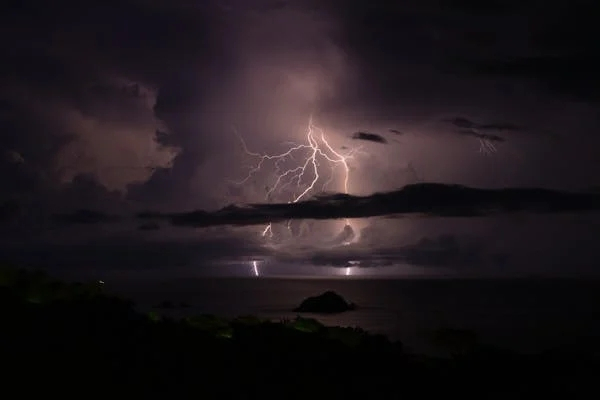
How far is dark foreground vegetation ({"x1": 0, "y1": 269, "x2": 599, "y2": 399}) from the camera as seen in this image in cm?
845

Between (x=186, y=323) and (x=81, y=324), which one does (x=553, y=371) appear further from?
(x=81, y=324)

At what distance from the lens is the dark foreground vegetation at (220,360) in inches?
333

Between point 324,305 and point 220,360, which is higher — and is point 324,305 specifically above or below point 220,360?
above

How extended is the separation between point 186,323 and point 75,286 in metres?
2.12

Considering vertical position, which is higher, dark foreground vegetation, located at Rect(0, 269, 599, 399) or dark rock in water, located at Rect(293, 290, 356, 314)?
dark rock in water, located at Rect(293, 290, 356, 314)

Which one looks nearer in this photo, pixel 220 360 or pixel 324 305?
pixel 220 360

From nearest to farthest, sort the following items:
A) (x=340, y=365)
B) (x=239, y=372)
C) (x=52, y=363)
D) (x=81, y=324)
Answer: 1. (x=52, y=363)
2. (x=239, y=372)
3. (x=81, y=324)
4. (x=340, y=365)

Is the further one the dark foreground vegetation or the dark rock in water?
the dark rock in water

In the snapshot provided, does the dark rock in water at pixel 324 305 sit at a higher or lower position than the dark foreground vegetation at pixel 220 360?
higher

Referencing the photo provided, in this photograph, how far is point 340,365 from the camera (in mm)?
10773

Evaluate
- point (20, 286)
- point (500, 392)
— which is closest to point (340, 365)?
point (500, 392)

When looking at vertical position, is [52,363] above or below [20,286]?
below

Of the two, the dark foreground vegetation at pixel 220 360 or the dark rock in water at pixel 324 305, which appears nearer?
the dark foreground vegetation at pixel 220 360

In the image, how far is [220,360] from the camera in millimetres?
9695
